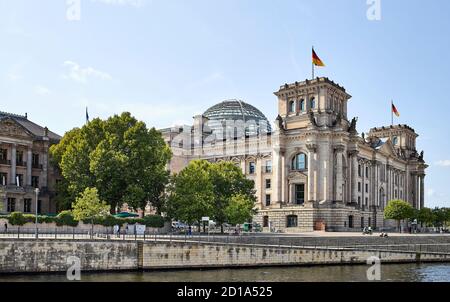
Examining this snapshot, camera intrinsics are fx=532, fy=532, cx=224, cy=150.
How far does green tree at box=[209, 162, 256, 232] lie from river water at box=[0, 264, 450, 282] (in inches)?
882

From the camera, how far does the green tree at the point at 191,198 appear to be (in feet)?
226

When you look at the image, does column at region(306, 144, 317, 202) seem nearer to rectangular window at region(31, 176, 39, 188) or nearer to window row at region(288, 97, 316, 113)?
window row at region(288, 97, 316, 113)

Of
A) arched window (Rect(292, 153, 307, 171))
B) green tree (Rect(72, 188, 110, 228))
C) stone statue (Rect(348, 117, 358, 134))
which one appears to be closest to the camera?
green tree (Rect(72, 188, 110, 228))

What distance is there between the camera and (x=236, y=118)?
466 ft

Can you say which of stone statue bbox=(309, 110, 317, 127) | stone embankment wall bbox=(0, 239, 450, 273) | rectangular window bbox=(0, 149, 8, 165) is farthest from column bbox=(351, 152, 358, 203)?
rectangular window bbox=(0, 149, 8, 165)

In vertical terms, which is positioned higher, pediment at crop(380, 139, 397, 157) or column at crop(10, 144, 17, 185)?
pediment at crop(380, 139, 397, 157)

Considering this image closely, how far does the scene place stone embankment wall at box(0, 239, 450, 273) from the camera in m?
43.2

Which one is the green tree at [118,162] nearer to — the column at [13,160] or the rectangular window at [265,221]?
the column at [13,160]

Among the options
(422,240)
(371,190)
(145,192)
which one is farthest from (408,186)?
(145,192)

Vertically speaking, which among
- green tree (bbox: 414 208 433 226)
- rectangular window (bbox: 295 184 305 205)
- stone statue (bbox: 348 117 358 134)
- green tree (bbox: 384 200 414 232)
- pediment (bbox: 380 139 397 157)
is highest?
stone statue (bbox: 348 117 358 134)

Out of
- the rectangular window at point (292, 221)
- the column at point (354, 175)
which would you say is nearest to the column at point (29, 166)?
the rectangular window at point (292, 221)

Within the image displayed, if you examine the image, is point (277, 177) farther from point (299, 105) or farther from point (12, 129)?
point (12, 129)

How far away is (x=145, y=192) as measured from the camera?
73.5 m

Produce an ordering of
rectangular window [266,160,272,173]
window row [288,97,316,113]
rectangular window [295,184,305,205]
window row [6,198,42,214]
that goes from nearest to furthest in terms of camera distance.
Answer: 1. window row [6,198,42,214]
2. rectangular window [295,184,305,205]
3. window row [288,97,316,113]
4. rectangular window [266,160,272,173]
